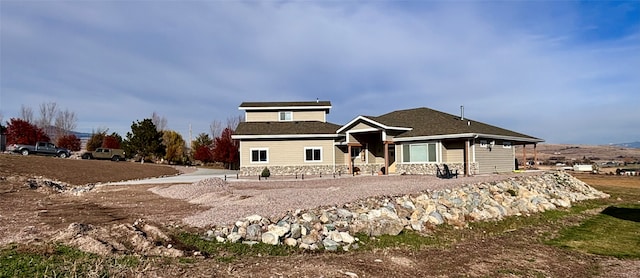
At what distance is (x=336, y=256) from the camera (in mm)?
8031

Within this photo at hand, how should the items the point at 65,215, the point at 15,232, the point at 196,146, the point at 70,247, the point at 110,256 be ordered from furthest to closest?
the point at 196,146 < the point at 65,215 < the point at 15,232 < the point at 70,247 < the point at 110,256

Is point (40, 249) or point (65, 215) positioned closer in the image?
point (40, 249)

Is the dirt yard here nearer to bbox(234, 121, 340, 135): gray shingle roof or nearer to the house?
the house

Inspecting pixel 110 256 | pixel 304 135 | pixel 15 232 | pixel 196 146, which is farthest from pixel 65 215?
pixel 196 146

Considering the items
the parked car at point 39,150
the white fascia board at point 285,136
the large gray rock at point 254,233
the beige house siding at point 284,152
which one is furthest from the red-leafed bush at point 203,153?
the large gray rock at point 254,233

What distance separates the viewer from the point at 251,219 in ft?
32.2

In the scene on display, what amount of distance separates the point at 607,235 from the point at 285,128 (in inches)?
848

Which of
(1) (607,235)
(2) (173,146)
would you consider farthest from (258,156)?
(2) (173,146)

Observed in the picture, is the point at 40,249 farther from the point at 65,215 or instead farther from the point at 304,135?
the point at 304,135

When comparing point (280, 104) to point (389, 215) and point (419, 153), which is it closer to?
point (419, 153)

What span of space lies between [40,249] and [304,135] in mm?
21199

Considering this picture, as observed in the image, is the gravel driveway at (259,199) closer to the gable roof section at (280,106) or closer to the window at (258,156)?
the window at (258,156)

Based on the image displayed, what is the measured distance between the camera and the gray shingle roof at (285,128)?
28359 millimetres

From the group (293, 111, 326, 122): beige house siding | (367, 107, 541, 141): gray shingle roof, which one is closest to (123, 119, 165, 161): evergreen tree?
(293, 111, 326, 122): beige house siding
